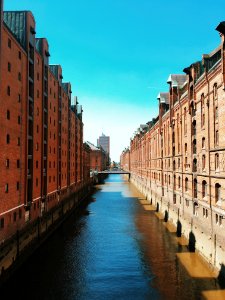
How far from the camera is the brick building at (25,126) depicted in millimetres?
24953

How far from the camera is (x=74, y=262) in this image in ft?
94.3

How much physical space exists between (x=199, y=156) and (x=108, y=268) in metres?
13.7

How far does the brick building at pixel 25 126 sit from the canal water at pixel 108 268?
4167 millimetres

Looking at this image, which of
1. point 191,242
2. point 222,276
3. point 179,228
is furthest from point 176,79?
point 222,276

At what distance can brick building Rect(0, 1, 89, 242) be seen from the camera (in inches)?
982

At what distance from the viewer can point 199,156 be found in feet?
100

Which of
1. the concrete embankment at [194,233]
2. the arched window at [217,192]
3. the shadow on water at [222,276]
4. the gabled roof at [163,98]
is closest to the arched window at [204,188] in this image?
the concrete embankment at [194,233]

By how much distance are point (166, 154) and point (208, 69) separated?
2454 centimetres

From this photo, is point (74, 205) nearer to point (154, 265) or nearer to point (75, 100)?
point (75, 100)

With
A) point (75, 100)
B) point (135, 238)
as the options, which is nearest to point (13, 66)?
point (135, 238)

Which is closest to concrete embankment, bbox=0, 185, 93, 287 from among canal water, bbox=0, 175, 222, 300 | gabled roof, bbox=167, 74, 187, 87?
canal water, bbox=0, 175, 222, 300

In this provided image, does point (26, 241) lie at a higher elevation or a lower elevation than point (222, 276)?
higher

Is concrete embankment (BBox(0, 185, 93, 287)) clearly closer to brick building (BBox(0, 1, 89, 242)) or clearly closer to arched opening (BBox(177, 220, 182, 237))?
brick building (BBox(0, 1, 89, 242))

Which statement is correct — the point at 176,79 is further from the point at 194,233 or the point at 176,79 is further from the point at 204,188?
the point at 194,233
